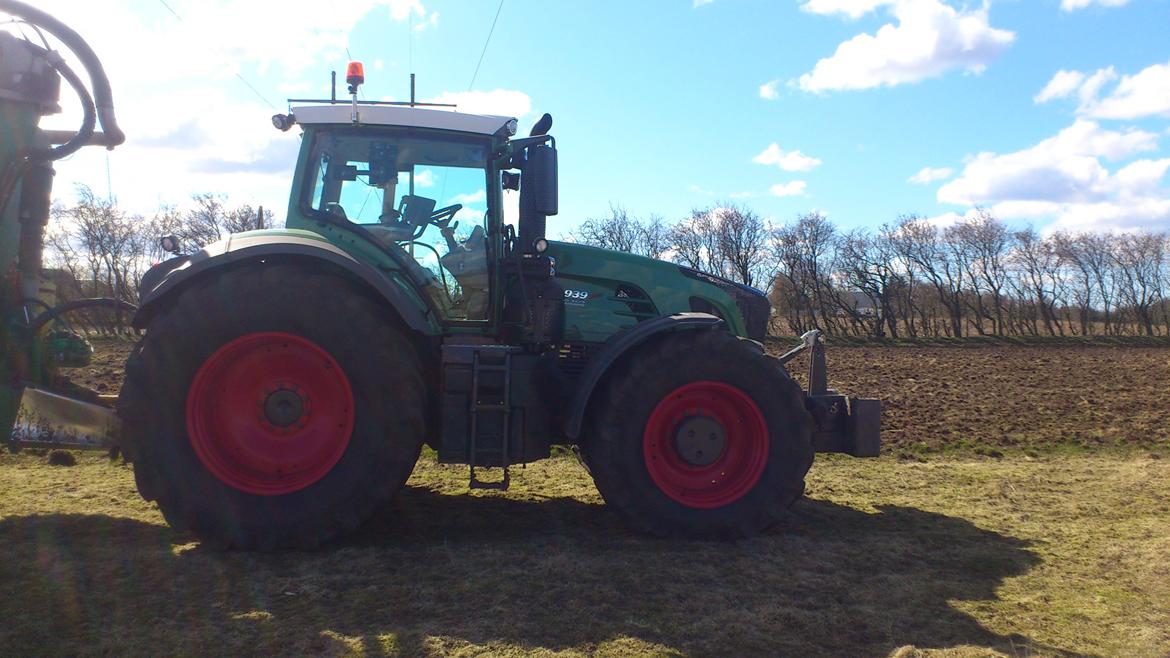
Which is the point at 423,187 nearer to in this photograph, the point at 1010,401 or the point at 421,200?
the point at 421,200

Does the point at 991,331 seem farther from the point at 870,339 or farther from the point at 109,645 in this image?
the point at 109,645

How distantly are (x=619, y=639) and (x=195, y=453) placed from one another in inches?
104

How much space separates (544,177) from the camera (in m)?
5.02

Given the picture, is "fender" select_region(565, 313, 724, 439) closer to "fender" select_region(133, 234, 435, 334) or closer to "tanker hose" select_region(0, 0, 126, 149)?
"fender" select_region(133, 234, 435, 334)

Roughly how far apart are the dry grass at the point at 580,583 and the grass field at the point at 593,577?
16 millimetres

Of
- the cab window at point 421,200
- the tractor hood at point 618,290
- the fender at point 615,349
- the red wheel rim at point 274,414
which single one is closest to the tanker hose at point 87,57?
the cab window at point 421,200

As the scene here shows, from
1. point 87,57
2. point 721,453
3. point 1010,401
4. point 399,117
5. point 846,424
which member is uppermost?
point 87,57

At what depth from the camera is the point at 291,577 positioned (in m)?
4.23

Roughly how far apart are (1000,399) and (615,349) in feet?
32.1

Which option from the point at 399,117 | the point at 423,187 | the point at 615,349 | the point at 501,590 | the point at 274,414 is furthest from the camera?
the point at 423,187

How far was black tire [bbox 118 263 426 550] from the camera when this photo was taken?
4.50 m

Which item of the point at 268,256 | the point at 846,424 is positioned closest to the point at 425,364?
the point at 268,256

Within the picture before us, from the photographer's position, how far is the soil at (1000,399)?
9.30m

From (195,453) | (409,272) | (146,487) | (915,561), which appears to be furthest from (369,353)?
(915,561)
